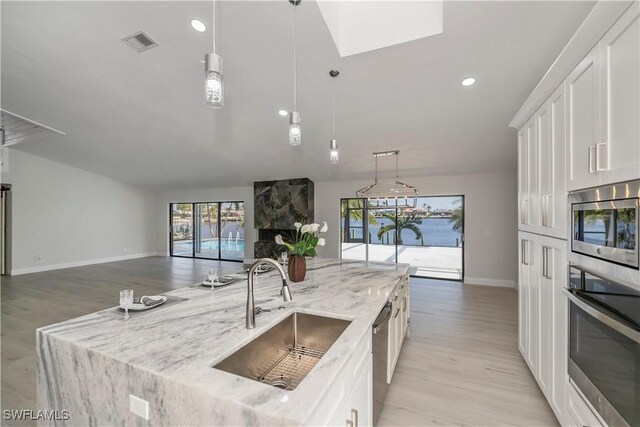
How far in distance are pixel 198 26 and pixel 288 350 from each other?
108 inches

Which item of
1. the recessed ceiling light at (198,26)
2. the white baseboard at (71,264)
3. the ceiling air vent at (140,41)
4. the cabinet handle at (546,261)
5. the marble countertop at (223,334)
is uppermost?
the ceiling air vent at (140,41)

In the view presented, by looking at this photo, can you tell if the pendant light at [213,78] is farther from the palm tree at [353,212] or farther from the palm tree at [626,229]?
the palm tree at [353,212]

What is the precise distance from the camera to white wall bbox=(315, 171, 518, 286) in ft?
17.2

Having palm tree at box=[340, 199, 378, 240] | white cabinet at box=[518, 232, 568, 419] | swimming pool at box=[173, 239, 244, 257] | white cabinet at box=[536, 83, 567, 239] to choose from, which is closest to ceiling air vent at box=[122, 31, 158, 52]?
white cabinet at box=[536, 83, 567, 239]

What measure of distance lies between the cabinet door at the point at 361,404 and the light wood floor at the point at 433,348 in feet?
2.02

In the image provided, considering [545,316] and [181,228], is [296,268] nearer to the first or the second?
[545,316]

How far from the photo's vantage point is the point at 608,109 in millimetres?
1206

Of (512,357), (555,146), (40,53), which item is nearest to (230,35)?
(40,53)

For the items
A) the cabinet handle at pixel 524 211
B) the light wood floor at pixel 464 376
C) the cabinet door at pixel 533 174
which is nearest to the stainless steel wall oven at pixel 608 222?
the cabinet door at pixel 533 174

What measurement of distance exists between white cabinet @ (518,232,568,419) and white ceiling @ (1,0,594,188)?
1674 mm

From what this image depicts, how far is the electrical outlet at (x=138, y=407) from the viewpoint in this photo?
92 centimetres

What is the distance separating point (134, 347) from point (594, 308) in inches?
84.5

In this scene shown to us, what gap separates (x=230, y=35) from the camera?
2.33 meters

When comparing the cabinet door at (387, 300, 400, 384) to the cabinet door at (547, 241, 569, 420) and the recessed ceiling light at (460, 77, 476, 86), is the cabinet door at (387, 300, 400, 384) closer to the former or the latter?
the cabinet door at (547, 241, 569, 420)
